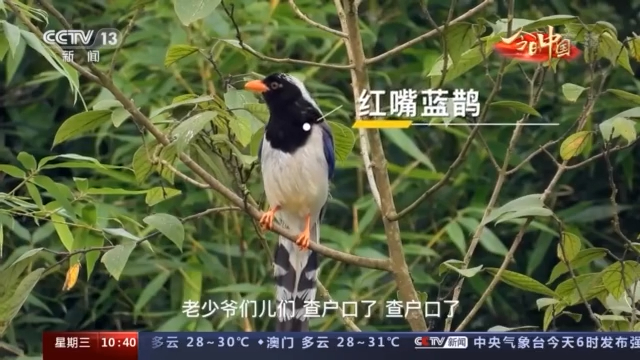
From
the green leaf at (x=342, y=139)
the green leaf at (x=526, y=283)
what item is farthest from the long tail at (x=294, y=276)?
the green leaf at (x=526, y=283)

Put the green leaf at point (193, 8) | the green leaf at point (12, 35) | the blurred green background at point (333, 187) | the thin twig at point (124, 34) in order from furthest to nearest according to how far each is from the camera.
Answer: the blurred green background at point (333, 187) < the thin twig at point (124, 34) < the green leaf at point (12, 35) < the green leaf at point (193, 8)

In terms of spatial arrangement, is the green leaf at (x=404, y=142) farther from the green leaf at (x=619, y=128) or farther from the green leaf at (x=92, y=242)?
the green leaf at (x=92, y=242)

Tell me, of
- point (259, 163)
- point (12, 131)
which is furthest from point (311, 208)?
point (12, 131)

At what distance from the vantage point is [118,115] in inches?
40.8

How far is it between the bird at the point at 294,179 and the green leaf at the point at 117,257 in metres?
0.18

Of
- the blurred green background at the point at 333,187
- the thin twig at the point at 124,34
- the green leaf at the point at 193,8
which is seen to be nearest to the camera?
the green leaf at the point at 193,8

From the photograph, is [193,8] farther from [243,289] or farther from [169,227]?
A: [243,289]

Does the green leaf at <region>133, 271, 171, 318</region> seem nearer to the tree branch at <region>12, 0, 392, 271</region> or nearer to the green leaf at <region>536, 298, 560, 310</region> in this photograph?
the tree branch at <region>12, 0, 392, 271</region>

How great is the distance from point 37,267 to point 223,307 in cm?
22

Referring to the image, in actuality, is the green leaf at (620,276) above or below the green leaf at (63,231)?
below

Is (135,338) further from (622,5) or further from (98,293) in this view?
(622,5)

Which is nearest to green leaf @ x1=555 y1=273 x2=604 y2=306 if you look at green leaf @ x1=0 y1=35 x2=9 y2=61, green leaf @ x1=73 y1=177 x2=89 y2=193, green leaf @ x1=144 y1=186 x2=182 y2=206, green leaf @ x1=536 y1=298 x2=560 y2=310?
green leaf @ x1=536 y1=298 x2=560 y2=310

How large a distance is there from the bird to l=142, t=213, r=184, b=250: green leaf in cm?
14

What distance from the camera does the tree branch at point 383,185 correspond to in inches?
46.1
